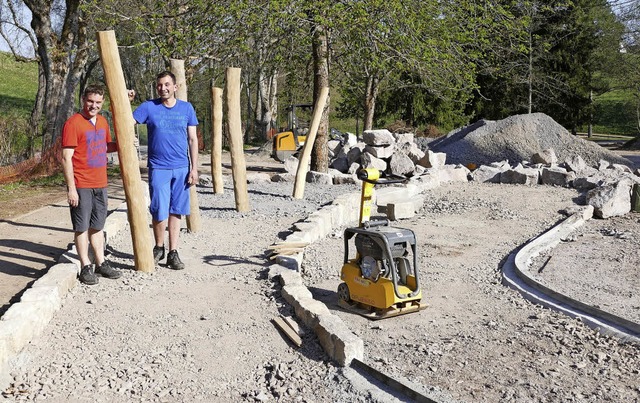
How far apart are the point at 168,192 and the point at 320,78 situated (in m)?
7.47

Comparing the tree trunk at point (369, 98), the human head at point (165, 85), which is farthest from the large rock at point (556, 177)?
the tree trunk at point (369, 98)

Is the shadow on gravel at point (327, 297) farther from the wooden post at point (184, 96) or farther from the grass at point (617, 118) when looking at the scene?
the grass at point (617, 118)

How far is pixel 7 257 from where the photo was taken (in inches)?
275

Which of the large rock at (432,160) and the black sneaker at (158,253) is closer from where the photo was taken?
the black sneaker at (158,253)

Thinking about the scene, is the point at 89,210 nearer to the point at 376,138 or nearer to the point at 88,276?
the point at 88,276

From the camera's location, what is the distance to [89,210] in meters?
5.77

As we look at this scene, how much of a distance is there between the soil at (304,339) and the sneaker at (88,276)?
74mm

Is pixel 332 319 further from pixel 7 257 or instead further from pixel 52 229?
pixel 52 229

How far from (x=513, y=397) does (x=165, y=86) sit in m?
4.04

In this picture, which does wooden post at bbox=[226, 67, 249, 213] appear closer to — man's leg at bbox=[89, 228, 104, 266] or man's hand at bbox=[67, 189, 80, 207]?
man's leg at bbox=[89, 228, 104, 266]

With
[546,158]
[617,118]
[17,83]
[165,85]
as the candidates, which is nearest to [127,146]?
[165,85]

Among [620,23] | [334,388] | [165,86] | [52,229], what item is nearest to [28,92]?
[620,23]

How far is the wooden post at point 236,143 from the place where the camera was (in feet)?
31.6

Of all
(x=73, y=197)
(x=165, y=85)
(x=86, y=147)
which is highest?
(x=165, y=85)
